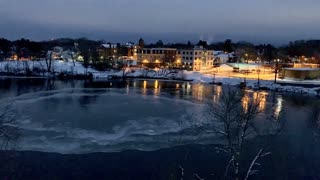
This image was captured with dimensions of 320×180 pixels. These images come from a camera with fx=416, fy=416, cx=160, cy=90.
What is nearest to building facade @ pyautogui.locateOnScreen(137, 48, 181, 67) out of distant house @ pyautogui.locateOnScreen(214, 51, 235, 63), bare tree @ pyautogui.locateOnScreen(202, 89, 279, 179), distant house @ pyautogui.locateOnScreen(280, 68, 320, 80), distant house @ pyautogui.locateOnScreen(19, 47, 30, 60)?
distant house @ pyautogui.locateOnScreen(214, 51, 235, 63)

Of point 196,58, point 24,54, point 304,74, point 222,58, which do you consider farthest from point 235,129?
point 222,58

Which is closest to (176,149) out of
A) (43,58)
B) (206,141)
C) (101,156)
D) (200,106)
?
(206,141)

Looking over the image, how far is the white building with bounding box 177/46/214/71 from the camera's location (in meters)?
50.1

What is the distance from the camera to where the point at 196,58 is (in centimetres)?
5034

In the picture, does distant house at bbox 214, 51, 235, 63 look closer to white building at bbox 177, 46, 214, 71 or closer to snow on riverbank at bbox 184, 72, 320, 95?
white building at bbox 177, 46, 214, 71

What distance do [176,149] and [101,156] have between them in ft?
6.48

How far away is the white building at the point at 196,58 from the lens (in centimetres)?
5009

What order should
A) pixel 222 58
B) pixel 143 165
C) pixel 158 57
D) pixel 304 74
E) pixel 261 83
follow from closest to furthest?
1. pixel 143 165
2. pixel 261 83
3. pixel 304 74
4. pixel 158 57
5. pixel 222 58

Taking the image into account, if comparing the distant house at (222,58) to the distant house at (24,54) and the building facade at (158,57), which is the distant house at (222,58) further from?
the distant house at (24,54)

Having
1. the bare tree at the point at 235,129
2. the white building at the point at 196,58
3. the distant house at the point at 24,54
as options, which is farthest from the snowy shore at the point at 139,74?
the bare tree at the point at 235,129

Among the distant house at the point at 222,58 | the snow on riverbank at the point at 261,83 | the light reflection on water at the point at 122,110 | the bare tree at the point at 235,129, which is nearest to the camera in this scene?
the bare tree at the point at 235,129

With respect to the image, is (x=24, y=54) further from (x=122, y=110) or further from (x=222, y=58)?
(x=122, y=110)

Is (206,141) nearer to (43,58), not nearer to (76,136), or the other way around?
(76,136)

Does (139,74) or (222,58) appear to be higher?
(222,58)
